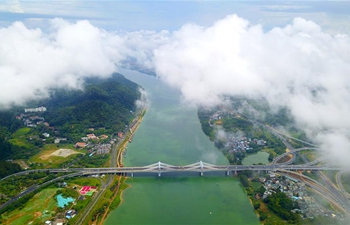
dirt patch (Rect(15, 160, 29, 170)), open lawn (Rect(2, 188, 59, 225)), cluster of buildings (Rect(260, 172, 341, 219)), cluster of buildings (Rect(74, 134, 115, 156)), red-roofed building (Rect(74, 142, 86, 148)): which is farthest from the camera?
red-roofed building (Rect(74, 142, 86, 148))

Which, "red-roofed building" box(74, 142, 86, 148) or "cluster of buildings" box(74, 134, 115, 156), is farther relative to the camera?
"red-roofed building" box(74, 142, 86, 148)

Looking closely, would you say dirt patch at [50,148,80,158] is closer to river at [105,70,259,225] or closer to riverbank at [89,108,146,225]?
riverbank at [89,108,146,225]

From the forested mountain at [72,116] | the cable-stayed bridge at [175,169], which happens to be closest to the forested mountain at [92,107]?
the forested mountain at [72,116]

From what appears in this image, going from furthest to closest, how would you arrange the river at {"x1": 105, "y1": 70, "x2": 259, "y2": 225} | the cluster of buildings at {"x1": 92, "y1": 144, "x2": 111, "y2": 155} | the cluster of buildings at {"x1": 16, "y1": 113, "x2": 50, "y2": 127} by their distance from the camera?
1. the cluster of buildings at {"x1": 16, "y1": 113, "x2": 50, "y2": 127}
2. the cluster of buildings at {"x1": 92, "y1": 144, "x2": 111, "y2": 155}
3. the river at {"x1": 105, "y1": 70, "x2": 259, "y2": 225}

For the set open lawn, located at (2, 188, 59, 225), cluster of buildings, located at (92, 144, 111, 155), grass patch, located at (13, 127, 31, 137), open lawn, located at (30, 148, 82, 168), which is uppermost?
grass patch, located at (13, 127, 31, 137)

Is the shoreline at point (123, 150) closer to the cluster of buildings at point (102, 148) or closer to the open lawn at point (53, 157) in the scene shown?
the cluster of buildings at point (102, 148)

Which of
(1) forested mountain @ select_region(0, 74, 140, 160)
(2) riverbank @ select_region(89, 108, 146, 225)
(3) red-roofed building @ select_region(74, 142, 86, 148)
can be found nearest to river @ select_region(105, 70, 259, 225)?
(2) riverbank @ select_region(89, 108, 146, 225)

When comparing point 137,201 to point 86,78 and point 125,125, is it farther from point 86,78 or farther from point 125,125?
point 86,78
